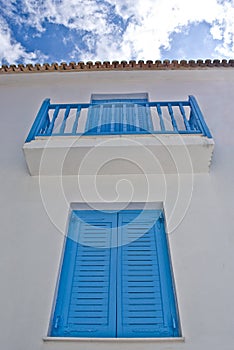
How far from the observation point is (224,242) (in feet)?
16.5

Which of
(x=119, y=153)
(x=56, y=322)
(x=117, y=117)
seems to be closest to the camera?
(x=56, y=322)

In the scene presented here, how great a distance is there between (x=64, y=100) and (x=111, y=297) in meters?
5.15

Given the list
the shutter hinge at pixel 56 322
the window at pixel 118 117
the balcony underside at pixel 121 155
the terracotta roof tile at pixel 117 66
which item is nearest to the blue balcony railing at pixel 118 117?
the window at pixel 118 117

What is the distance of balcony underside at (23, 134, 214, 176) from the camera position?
596 centimetres

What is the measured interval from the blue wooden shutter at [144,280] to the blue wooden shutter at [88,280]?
12 centimetres

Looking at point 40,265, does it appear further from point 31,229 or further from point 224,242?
point 224,242

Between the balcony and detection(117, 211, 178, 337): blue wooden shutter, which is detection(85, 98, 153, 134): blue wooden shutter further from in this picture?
detection(117, 211, 178, 337): blue wooden shutter

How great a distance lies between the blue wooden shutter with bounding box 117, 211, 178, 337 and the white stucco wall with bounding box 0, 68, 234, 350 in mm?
163

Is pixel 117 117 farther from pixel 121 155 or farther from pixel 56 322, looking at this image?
pixel 56 322

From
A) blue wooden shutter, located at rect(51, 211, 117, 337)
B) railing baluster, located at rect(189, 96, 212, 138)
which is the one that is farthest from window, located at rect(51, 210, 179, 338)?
railing baluster, located at rect(189, 96, 212, 138)

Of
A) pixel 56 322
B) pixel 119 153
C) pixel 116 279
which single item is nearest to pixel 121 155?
pixel 119 153

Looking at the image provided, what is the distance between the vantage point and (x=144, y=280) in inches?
187

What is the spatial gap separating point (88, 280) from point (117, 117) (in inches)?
149

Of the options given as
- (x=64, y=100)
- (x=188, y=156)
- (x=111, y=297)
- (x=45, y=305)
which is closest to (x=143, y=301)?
(x=111, y=297)
